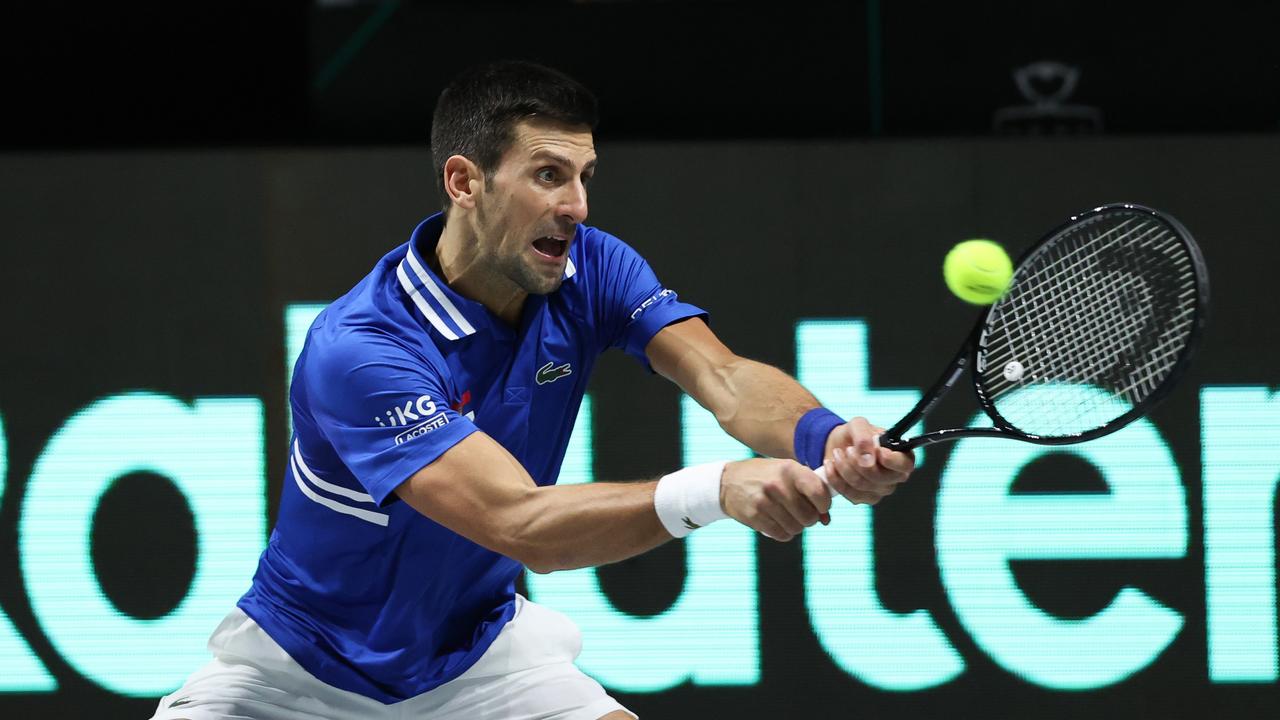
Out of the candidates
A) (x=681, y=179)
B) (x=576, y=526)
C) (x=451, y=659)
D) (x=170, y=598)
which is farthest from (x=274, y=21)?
(x=576, y=526)

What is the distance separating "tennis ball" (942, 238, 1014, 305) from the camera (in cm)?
261

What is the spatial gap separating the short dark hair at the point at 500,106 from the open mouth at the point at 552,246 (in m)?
0.17

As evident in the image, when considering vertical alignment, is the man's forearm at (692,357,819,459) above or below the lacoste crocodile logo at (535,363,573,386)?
below

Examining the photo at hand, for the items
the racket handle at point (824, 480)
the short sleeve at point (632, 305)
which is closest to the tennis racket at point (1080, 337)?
the racket handle at point (824, 480)

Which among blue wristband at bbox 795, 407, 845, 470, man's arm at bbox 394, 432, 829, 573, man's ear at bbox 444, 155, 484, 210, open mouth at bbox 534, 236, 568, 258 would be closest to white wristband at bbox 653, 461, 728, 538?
man's arm at bbox 394, 432, 829, 573

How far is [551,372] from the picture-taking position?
3037 millimetres

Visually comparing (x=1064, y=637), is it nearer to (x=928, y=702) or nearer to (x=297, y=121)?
(x=928, y=702)

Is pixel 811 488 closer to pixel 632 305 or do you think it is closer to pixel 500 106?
pixel 632 305

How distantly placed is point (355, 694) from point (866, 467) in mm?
1178

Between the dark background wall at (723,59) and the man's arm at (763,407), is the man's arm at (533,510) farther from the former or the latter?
the dark background wall at (723,59)

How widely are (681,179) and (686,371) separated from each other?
189 cm

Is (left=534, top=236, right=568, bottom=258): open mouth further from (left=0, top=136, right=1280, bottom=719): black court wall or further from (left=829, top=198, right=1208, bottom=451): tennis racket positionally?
(left=0, top=136, right=1280, bottom=719): black court wall

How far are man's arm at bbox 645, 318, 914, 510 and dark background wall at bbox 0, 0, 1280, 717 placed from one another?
5.70 feet

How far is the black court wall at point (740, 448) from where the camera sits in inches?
186
